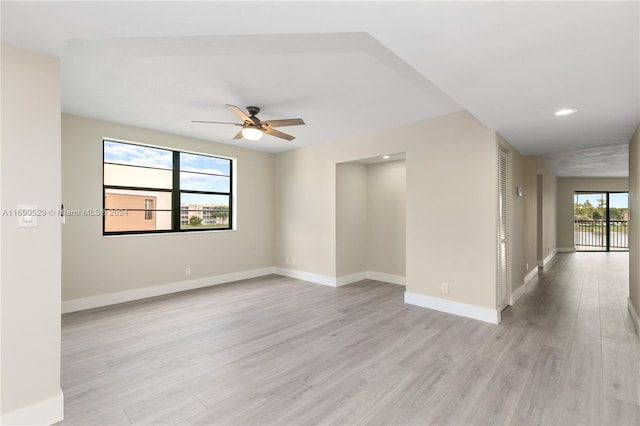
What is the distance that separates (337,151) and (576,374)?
165 inches

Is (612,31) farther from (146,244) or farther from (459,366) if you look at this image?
(146,244)

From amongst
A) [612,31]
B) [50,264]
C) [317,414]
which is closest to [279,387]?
[317,414]

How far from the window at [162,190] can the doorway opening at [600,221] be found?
38.1 feet

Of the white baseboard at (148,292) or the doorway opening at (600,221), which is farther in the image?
the doorway opening at (600,221)

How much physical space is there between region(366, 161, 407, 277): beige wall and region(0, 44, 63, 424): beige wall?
15.6 feet

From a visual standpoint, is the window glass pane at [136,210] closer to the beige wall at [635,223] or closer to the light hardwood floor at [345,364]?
the light hardwood floor at [345,364]

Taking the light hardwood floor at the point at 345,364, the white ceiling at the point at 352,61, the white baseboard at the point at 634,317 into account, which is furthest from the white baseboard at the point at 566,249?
the white ceiling at the point at 352,61

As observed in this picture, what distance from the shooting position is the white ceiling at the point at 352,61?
1.54 meters

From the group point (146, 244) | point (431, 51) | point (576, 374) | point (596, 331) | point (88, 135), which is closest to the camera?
point (431, 51)

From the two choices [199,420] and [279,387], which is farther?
[279,387]

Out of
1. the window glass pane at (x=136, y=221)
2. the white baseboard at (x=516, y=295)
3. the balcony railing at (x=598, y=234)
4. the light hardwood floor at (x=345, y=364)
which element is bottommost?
the light hardwood floor at (x=345, y=364)

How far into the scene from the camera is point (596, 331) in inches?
133

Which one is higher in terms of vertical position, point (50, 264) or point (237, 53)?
point (237, 53)

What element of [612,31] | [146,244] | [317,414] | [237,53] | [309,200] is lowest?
[317,414]
